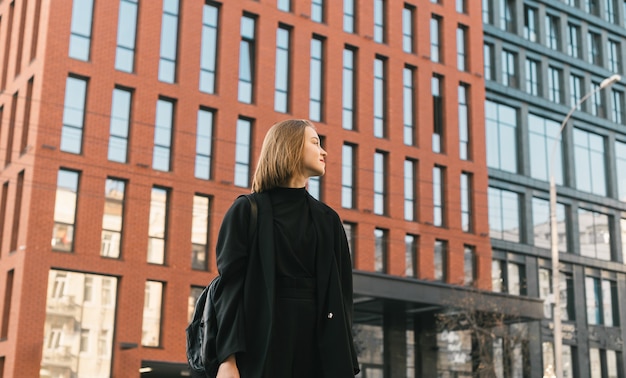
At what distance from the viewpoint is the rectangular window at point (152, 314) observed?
3186cm

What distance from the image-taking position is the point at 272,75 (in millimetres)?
36781

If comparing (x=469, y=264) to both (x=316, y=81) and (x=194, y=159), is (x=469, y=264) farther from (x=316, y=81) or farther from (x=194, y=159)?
(x=194, y=159)

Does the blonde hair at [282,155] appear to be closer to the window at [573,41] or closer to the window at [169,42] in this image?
the window at [169,42]

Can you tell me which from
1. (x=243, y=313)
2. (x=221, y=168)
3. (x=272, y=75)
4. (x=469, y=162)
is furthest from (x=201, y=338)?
(x=469, y=162)

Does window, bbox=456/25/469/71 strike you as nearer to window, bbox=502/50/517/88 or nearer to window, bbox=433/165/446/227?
window, bbox=502/50/517/88

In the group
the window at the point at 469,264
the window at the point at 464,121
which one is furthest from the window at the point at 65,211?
the window at the point at 464,121

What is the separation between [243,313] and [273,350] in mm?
188

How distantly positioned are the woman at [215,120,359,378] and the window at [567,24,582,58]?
49688 mm

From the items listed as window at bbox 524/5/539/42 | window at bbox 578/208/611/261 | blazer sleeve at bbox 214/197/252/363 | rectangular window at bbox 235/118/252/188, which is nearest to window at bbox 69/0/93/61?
rectangular window at bbox 235/118/252/188

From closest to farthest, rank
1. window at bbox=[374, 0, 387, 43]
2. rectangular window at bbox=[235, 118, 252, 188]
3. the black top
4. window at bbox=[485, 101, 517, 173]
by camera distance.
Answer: the black top → rectangular window at bbox=[235, 118, 252, 188] → window at bbox=[374, 0, 387, 43] → window at bbox=[485, 101, 517, 173]

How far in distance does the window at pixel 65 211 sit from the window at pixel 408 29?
17514mm

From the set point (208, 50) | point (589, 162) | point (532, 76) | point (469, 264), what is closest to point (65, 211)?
point (208, 50)

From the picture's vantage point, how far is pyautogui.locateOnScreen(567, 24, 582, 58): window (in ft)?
168

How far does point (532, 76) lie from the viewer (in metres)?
48.4
